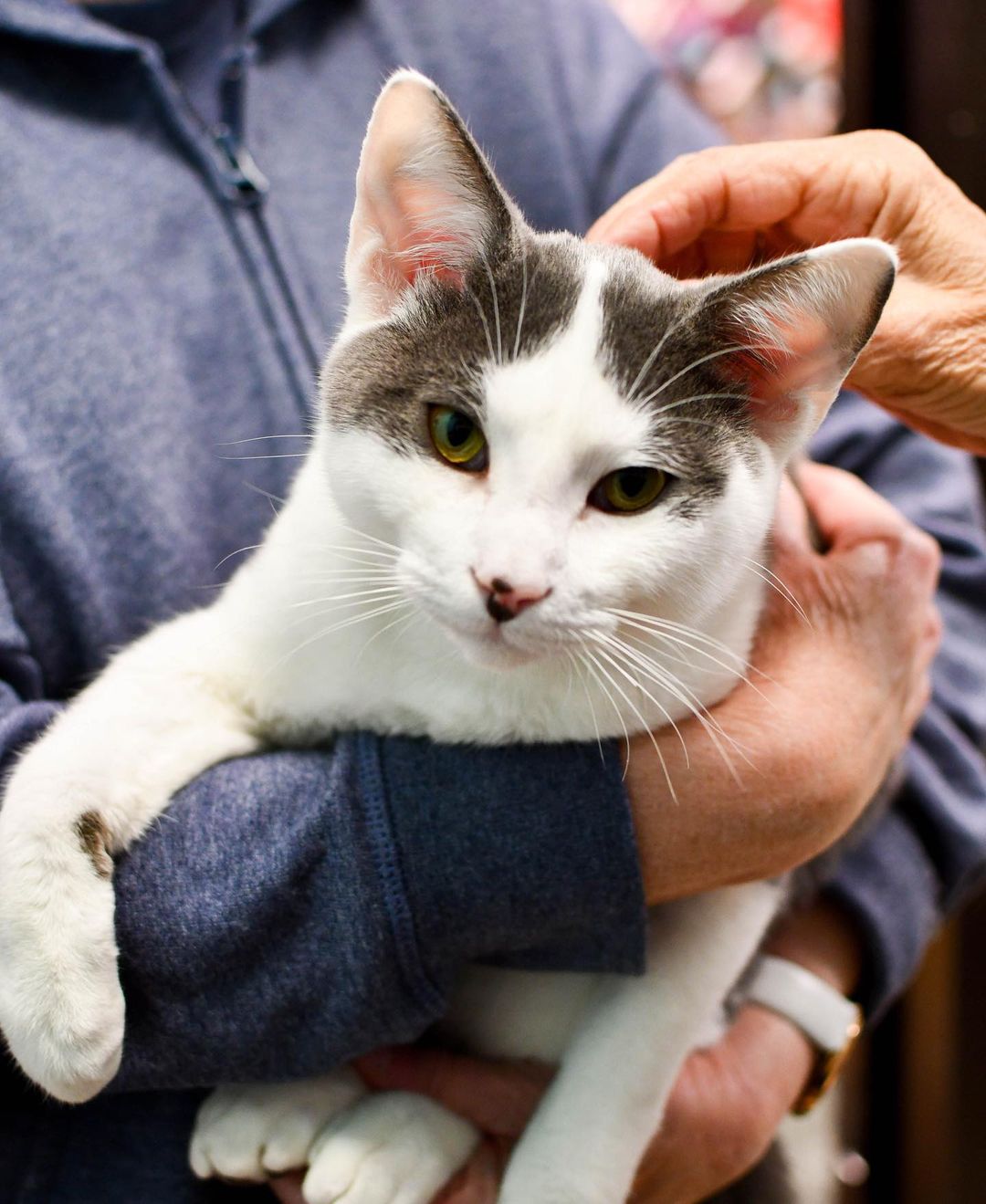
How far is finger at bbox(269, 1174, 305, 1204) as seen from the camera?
98 centimetres

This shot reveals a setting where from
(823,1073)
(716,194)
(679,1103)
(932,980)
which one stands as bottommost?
(932,980)

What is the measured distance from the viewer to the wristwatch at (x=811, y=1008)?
4.01 feet

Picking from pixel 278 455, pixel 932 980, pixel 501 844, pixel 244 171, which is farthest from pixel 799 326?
pixel 932 980

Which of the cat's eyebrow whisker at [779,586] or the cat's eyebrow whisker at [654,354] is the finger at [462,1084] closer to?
the cat's eyebrow whisker at [779,586]

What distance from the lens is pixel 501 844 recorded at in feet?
2.78

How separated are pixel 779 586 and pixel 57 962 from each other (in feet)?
2.57

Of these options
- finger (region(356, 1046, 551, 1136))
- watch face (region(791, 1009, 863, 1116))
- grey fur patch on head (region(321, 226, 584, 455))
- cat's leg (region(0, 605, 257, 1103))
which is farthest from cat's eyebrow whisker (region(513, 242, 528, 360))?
watch face (region(791, 1009, 863, 1116))

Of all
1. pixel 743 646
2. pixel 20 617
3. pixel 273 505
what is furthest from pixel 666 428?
pixel 20 617

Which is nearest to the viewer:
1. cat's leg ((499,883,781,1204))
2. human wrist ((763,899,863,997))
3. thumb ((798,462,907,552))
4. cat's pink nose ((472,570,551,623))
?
cat's pink nose ((472,570,551,623))

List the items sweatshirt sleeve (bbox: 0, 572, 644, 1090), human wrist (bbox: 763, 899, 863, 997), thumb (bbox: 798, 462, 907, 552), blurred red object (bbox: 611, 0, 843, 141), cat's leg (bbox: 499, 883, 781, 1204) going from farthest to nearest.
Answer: blurred red object (bbox: 611, 0, 843, 141) → human wrist (bbox: 763, 899, 863, 997) → thumb (bbox: 798, 462, 907, 552) → cat's leg (bbox: 499, 883, 781, 1204) → sweatshirt sleeve (bbox: 0, 572, 644, 1090)

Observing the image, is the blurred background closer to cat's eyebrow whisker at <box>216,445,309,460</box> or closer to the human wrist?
the human wrist

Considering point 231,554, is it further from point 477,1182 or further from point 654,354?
point 477,1182

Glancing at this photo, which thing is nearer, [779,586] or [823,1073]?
[779,586]

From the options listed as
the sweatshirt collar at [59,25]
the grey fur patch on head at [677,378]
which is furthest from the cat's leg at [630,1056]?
the sweatshirt collar at [59,25]
